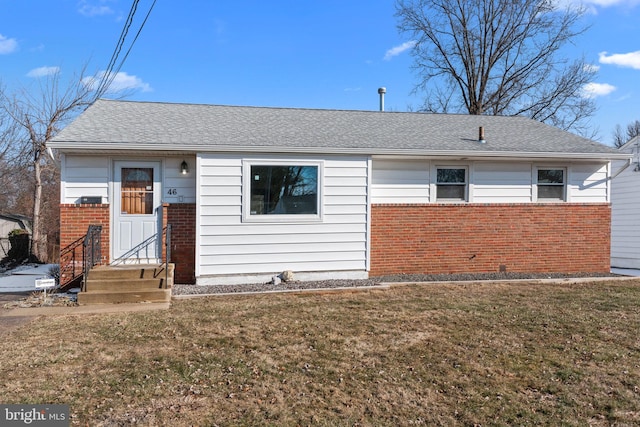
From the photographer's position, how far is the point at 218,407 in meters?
3.38

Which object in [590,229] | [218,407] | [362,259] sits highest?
[590,229]

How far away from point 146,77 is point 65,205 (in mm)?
8485

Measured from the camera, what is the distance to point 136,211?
27.4 feet

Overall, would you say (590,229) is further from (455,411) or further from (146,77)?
(146,77)

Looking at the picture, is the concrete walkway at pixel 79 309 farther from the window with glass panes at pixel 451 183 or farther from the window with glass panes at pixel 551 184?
the window with glass panes at pixel 551 184

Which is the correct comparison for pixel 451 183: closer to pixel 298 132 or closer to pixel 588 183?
pixel 588 183

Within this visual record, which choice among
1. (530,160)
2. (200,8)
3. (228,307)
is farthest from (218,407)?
(530,160)

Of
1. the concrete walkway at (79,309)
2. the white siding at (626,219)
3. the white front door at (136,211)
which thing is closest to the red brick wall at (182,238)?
the white front door at (136,211)

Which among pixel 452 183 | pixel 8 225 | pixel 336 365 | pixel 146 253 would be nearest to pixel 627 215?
pixel 452 183

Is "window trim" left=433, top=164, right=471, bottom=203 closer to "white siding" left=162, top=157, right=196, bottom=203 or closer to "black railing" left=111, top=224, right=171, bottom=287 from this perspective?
"white siding" left=162, top=157, right=196, bottom=203

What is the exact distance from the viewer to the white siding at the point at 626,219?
12.2 meters

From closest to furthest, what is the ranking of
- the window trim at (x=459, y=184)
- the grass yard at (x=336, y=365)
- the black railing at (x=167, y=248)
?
the grass yard at (x=336, y=365) < the black railing at (x=167, y=248) < the window trim at (x=459, y=184)

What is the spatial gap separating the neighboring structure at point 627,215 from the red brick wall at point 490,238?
2.83 metres

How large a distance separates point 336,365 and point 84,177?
6.58m
